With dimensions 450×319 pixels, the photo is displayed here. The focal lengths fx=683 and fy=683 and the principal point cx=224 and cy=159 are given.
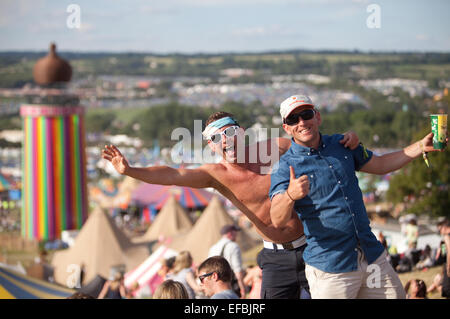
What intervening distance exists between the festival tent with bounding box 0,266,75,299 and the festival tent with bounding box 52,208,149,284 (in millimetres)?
5281

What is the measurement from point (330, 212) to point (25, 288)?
274 inches

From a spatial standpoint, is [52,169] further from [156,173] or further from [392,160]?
[392,160]

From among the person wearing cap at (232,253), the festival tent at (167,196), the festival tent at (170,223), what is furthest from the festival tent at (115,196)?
the person wearing cap at (232,253)

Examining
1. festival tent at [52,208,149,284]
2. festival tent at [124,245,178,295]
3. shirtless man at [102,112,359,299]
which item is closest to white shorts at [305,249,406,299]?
shirtless man at [102,112,359,299]

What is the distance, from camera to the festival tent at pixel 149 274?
38.0ft

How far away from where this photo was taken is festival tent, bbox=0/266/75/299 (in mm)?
8969

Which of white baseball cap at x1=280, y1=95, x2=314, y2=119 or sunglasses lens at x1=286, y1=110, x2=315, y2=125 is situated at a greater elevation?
white baseball cap at x1=280, y1=95, x2=314, y2=119

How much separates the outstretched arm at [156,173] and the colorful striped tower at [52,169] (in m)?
22.1

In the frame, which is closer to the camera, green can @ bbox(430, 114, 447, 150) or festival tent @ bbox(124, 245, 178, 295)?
green can @ bbox(430, 114, 447, 150)

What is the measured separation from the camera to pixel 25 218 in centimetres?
2609

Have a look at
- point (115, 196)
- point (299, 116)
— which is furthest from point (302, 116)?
point (115, 196)

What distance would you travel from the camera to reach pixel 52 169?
25.2 m

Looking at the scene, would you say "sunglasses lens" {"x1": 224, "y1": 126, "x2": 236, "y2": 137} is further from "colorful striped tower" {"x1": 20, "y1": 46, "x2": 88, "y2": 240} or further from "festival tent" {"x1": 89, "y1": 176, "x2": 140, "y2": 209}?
"festival tent" {"x1": 89, "y1": 176, "x2": 140, "y2": 209}

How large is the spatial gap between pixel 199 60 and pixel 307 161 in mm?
192429
